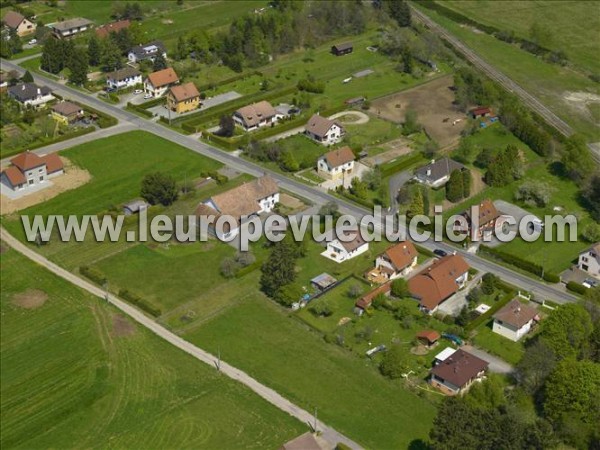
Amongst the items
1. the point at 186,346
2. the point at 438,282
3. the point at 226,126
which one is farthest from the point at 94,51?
the point at 438,282

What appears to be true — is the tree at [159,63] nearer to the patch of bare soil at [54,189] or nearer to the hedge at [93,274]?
the patch of bare soil at [54,189]

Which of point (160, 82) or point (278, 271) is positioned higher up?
point (160, 82)

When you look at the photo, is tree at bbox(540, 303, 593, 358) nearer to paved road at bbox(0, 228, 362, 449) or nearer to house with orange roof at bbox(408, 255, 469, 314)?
house with orange roof at bbox(408, 255, 469, 314)

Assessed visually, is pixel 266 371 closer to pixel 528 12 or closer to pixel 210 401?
pixel 210 401

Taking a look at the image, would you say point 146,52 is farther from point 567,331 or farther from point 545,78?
point 567,331

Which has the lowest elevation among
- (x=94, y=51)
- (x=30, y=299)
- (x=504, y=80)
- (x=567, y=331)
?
(x=504, y=80)

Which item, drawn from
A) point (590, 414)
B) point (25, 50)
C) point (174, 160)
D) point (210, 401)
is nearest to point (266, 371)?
point (210, 401)
